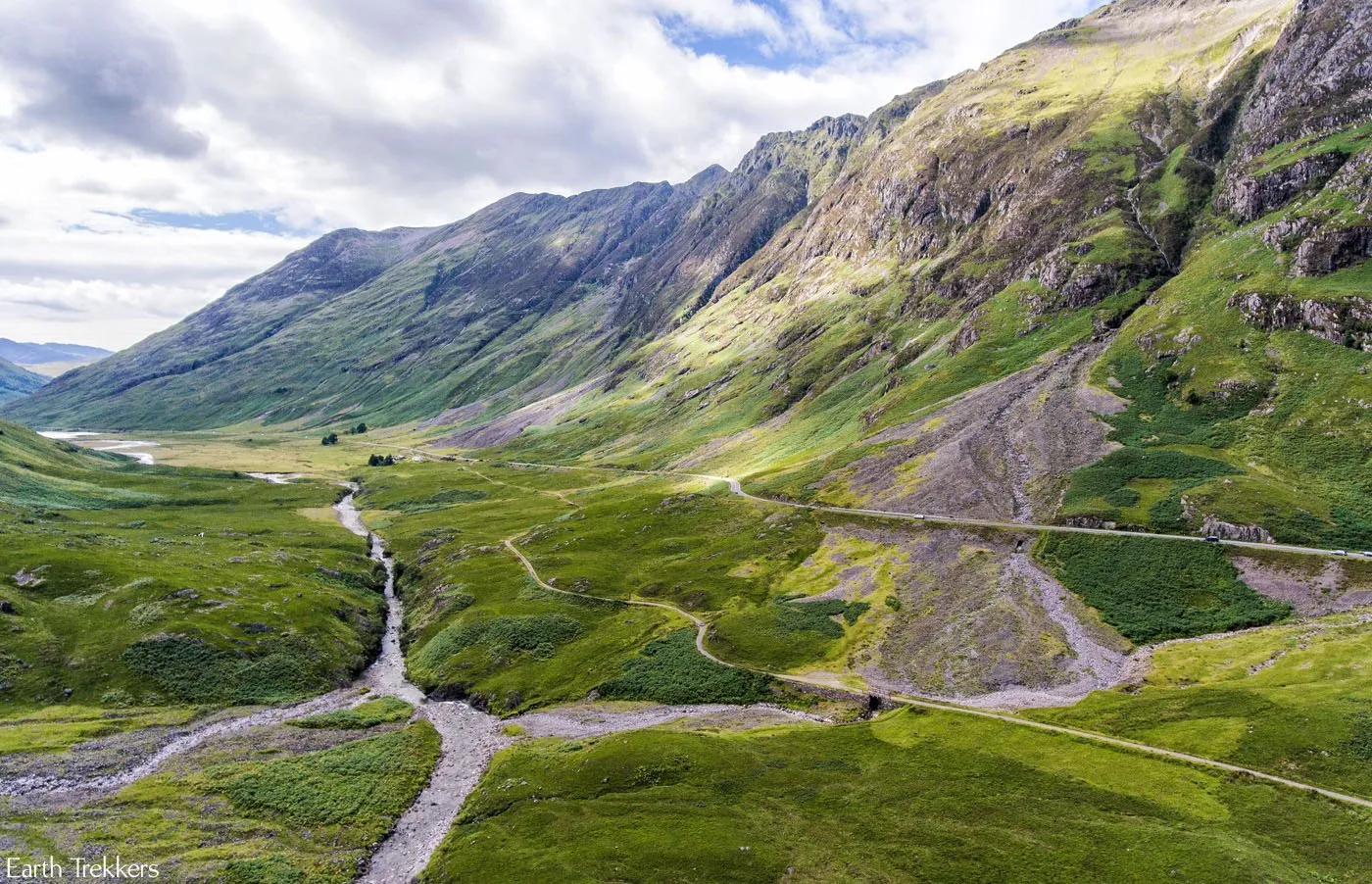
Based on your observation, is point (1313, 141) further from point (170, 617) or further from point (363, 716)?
point (170, 617)

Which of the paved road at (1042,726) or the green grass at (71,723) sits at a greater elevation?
the green grass at (71,723)

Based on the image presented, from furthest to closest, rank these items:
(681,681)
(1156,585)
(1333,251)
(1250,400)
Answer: (1333,251)
(1250,400)
(1156,585)
(681,681)

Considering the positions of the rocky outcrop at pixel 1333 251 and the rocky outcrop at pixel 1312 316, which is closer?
the rocky outcrop at pixel 1312 316

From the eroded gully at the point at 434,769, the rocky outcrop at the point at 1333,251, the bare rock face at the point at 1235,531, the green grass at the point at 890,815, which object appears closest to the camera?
the green grass at the point at 890,815

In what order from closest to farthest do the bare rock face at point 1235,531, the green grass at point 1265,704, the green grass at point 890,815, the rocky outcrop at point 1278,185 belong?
the green grass at point 890,815 < the green grass at point 1265,704 < the bare rock face at point 1235,531 < the rocky outcrop at point 1278,185

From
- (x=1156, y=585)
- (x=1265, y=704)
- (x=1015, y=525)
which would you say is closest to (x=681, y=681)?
(x=1265, y=704)

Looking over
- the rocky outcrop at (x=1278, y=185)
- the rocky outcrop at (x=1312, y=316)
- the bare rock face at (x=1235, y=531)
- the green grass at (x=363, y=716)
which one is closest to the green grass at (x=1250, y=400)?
the rocky outcrop at (x=1312, y=316)

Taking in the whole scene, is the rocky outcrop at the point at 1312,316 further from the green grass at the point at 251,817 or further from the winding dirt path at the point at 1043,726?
the green grass at the point at 251,817
